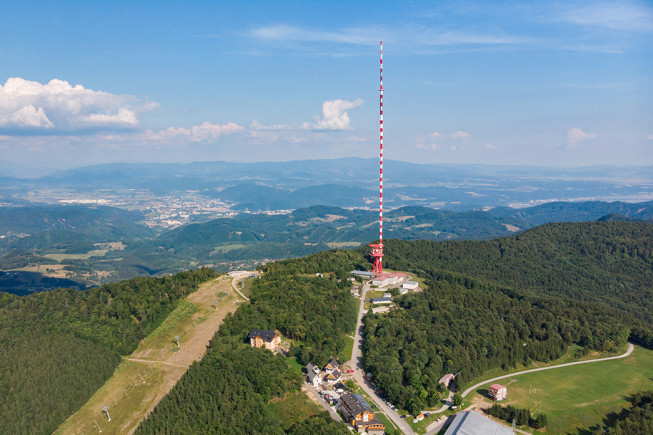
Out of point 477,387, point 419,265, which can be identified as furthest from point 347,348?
point 419,265

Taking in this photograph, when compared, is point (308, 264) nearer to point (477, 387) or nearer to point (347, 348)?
point (347, 348)

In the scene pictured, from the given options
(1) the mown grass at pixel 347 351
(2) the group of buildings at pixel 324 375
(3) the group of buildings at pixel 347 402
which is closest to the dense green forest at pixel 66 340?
(2) the group of buildings at pixel 324 375

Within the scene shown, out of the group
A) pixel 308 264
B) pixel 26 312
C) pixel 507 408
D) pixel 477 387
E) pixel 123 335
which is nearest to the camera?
pixel 507 408

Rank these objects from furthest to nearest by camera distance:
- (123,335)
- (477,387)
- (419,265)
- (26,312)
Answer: (419,265), (26,312), (123,335), (477,387)

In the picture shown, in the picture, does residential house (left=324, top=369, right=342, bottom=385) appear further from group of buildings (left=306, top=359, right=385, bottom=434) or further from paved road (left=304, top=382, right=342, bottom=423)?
paved road (left=304, top=382, right=342, bottom=423)

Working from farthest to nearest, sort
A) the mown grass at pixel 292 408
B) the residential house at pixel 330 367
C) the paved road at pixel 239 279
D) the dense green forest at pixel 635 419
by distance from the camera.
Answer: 1. the paved road at pixel 239 279
2. the residential house at pixel 330 367
3. the mown grass at pixel 292 408
4. the dense green forest at pixel 635 419

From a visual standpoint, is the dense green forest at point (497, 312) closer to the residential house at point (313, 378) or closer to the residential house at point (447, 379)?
the residential house at point (447, 379)
